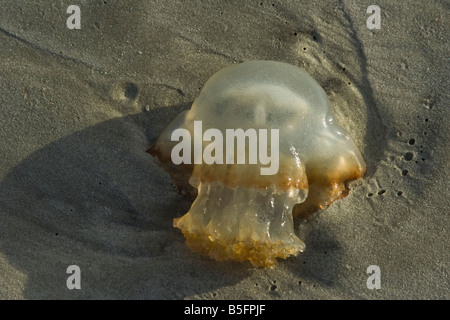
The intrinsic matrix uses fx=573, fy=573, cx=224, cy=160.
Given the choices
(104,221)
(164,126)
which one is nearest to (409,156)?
(164,126)

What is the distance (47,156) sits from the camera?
355 centimetres

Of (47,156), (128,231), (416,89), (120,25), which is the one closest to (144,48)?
(120,25)

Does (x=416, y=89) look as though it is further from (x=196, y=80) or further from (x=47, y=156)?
(x=47, y=156)

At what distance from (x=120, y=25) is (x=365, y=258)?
2116 mm

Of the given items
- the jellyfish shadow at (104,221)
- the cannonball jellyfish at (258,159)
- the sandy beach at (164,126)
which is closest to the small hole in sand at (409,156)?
the sandy beach at (164,126)

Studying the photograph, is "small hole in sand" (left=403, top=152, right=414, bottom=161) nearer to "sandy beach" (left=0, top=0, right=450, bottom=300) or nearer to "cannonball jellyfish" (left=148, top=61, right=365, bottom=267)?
"sandy beach" (left=0, top=0, right=450, bottom=300)

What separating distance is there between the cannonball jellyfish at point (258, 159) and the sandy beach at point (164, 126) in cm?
18

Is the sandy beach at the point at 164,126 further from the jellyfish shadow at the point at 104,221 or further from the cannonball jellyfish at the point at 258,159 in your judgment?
the cannonball jellyfish at the point at 258,159

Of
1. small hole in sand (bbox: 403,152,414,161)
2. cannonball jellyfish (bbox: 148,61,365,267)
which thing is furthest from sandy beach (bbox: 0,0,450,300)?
cannonball jellyfish (bbox: 148,61,365,267)

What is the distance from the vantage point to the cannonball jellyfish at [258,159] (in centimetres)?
319

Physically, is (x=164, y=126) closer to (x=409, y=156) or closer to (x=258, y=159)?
(x=258, y=159)

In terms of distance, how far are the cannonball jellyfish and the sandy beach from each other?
185 mm

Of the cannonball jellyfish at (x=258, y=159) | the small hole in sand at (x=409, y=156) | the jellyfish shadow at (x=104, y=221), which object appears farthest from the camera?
the small hole in sand at (x=409, y=156)

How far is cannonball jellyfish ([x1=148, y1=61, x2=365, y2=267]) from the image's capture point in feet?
10.5
